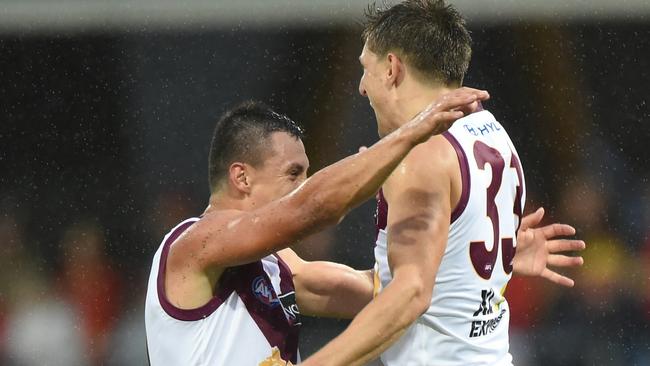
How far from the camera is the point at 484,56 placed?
6230mm

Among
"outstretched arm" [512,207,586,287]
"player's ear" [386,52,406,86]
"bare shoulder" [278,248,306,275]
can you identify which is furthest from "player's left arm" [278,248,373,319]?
"player's ear" [386,52,406,86]

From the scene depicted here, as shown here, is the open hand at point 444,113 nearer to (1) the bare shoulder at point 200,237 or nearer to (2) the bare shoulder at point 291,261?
(1) the bare shoulder at point 200,237

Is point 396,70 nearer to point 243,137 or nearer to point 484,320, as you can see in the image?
point 243,137

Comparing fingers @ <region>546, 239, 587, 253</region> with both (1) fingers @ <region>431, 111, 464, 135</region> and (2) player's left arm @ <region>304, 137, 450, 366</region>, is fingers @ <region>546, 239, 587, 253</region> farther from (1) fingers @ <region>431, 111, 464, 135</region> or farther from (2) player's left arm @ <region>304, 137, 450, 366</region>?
(1) fingers @ <region>431, 111, 464, 135</region>

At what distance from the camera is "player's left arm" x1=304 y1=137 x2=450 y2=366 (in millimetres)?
2430

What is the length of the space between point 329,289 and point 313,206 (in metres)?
0.77

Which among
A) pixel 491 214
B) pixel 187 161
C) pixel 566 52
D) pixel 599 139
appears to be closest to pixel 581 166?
pixel 599 139

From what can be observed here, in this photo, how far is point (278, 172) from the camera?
2.94m

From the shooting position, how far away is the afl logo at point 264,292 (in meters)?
2.83

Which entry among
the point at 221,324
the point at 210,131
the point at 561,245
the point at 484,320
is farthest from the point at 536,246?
the point at 210,131

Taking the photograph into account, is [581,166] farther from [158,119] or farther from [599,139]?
[158,119]

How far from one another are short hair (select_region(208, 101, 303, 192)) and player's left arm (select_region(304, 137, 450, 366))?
0.48 metres

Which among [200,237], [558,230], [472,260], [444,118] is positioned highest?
[444,118]

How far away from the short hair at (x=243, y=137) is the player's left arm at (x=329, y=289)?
0.38 m
